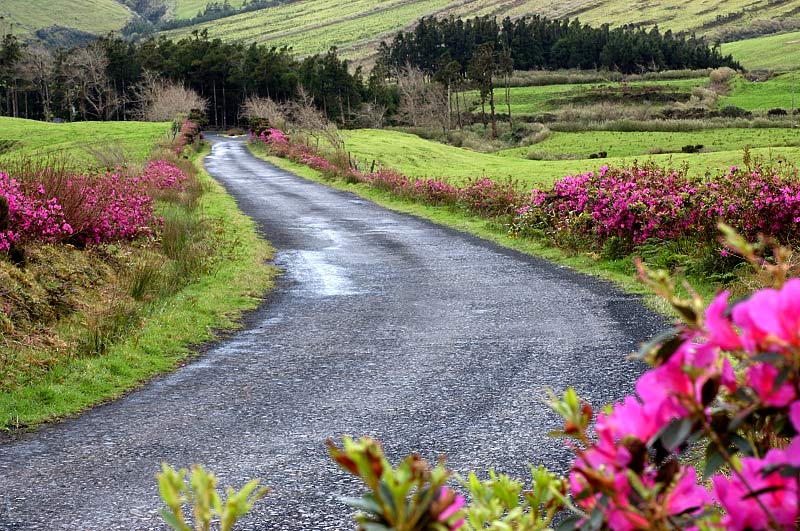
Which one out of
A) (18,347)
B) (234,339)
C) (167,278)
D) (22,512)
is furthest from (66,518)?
(167,278)

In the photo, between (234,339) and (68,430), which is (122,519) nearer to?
(68,430)

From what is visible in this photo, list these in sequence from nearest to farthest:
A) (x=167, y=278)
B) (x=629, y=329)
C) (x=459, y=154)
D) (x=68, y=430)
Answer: (x=68, y=430), (x=629, y=329), (x=167, y=278), (x=459, y=154)

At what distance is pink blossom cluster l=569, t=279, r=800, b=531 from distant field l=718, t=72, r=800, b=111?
320 ft

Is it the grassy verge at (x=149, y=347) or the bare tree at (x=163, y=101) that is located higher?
the bare tree at (x=163, y=101)

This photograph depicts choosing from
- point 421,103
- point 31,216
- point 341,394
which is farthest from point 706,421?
point 421,103

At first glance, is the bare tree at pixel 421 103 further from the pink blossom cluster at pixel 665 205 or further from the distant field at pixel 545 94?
the pink blossom cluster at pixel 665 205

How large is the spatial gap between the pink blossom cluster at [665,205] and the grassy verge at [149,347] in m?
5.68

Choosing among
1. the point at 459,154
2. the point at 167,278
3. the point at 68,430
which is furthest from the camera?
the point at 459,154

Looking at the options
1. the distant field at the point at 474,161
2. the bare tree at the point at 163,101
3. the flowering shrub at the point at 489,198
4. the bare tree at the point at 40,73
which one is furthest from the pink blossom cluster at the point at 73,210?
the bare tree at the point at 40,73

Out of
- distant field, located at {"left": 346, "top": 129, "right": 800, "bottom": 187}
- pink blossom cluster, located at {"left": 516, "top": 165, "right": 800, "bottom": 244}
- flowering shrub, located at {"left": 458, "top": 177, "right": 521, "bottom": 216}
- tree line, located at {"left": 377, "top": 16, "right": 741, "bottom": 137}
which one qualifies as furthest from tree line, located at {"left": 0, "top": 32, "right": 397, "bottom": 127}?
pink blossom cluster, located at {"left": 516, "top": 165, "right": 800, "bottom": 244}

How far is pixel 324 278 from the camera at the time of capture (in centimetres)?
1345

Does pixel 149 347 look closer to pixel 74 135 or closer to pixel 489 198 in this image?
pixel 489 198

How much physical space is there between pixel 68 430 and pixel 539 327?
5.02 meters

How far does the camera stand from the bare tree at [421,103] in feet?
311
